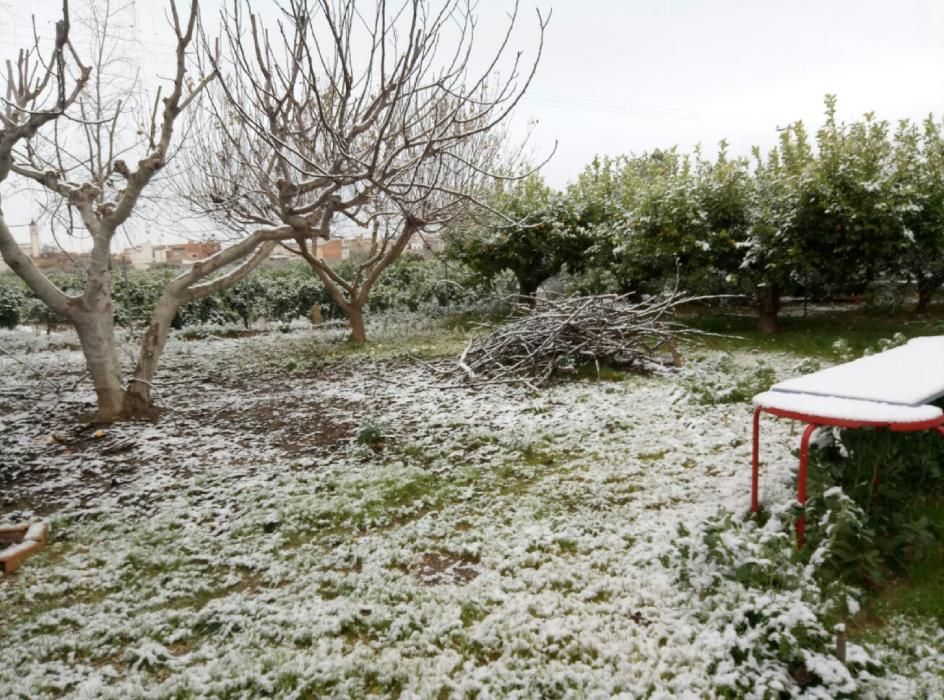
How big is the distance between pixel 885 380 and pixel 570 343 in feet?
14.4

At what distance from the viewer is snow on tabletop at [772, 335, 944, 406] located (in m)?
2.56

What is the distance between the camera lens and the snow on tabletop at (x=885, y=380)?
8.40 feet

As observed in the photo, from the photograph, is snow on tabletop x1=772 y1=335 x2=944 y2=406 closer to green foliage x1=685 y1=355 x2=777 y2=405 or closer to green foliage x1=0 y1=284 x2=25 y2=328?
green foliage x1=685 y1=355 x2=777 y2=405

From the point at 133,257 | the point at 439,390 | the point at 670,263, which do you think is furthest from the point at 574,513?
the point at 133,257

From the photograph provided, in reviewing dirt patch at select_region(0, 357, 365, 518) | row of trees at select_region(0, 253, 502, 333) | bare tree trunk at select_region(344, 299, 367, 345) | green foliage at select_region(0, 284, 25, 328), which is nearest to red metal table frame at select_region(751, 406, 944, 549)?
dirt patch at select_region(0, 357, 365, 518)

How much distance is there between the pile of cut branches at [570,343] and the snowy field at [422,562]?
1222mm

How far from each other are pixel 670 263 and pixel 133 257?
19942 millimetres

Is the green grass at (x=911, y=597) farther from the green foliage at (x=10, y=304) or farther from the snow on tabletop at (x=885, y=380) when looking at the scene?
the green foliage at (x=10, y=304)

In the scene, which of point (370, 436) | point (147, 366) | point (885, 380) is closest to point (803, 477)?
point (885, 380)

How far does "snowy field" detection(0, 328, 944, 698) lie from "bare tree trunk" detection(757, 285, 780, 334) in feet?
15.4

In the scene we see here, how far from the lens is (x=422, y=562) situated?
3.01m

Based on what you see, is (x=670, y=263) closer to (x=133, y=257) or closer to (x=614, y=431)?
(x=614, y=431)

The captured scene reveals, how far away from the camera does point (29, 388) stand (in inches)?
309

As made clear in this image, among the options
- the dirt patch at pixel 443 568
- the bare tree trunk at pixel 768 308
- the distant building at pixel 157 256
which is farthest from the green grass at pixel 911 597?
the distant building at pixel 157 256
